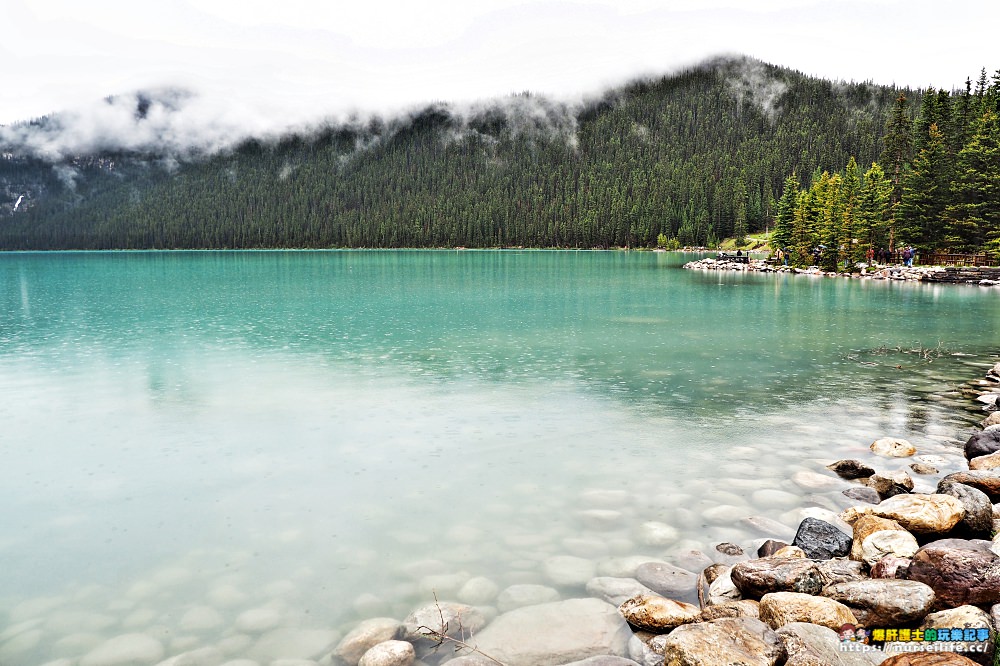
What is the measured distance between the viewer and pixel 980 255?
7369 cm

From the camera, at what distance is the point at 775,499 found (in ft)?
39.8

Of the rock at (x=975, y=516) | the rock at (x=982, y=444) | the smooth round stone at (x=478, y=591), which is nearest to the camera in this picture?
the smooth round stone at (x=478, y=591)

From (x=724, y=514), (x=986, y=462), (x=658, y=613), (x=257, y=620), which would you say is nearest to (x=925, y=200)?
(x=986, y=462)

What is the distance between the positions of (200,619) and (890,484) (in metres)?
12.0

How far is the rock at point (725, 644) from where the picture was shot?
6367 millimetres

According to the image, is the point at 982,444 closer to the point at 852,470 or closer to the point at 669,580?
the point at 852,470

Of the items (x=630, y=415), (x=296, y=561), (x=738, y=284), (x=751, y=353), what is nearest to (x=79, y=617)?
(x=296, y=561)

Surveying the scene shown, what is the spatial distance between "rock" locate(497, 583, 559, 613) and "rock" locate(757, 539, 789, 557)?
3.14 meters

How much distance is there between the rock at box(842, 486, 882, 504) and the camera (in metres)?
11.8

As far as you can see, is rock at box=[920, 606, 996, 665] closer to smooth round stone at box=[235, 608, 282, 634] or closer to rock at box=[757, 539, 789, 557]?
rock at box=[757, 539, 789, 557]

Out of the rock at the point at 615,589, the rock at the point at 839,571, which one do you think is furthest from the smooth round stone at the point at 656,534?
the rock at the point at 839,571

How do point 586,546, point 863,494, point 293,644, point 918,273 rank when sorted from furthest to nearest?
point 918,273, point 863,494, point 586,546, point 293,644

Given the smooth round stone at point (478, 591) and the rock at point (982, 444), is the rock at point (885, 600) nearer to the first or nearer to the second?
the smooth round stone at point (478, 591)

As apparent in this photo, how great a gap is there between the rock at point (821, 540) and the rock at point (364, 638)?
5.98 metres
